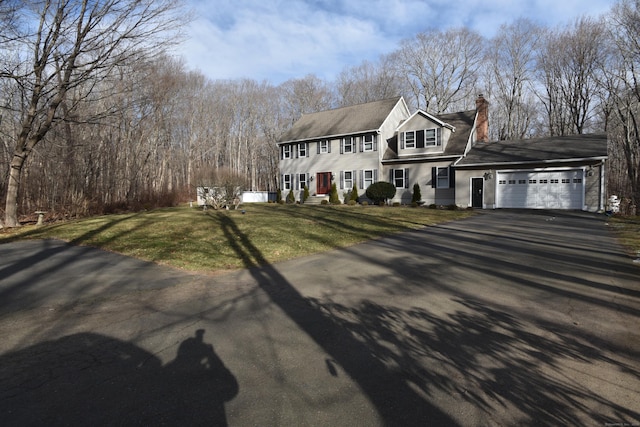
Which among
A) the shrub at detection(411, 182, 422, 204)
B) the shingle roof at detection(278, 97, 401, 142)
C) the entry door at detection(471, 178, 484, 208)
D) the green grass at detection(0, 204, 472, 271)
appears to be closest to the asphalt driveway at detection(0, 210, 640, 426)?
the green grass at detection(0, 204, 472, 271)

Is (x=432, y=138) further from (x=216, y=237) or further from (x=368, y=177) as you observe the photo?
(x=216, y=237)

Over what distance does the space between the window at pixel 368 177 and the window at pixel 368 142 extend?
69.3 inches

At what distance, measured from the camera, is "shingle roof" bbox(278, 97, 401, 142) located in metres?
27.7

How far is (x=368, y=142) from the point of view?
1073 inches

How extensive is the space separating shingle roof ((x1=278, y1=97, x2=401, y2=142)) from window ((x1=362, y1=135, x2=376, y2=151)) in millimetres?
664

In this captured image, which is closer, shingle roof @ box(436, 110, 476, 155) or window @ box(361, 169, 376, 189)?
shingle roof @ box(436, 110, 476, 155)

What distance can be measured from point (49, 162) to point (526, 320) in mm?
20977

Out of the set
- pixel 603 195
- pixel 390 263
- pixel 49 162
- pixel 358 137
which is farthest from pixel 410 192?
pixel 49 162

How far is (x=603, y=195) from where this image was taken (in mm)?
19172

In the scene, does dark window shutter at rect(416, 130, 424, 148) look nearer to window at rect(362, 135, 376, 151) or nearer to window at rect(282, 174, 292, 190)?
window at rect(362, 135, 376, 151)

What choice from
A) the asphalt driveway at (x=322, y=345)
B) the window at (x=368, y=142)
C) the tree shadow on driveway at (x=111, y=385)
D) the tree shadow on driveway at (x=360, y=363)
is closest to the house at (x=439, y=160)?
the window at (x=368, y=142)

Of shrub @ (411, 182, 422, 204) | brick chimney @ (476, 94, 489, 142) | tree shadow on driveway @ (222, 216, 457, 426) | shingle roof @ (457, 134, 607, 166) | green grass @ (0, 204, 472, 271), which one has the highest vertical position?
brick chimney @ (476, 94, 489, 142)

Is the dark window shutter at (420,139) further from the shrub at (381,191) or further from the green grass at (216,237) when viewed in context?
the green grass at (216,237)

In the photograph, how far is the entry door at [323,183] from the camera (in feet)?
95.1
